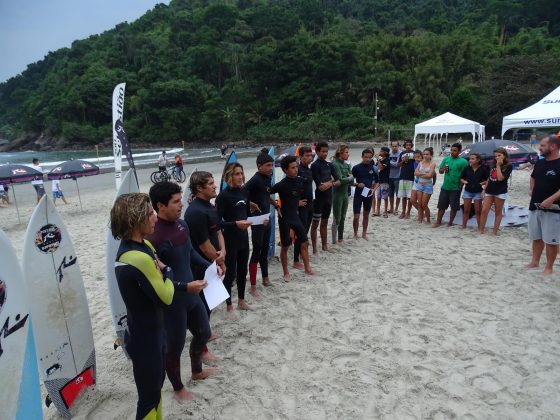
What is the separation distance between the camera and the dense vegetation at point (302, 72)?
45.2 meters

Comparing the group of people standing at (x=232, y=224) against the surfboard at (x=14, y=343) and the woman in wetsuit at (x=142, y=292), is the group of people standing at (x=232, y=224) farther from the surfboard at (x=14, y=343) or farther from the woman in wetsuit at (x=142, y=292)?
the surfboard at (x=14, y=343)

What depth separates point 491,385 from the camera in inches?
111

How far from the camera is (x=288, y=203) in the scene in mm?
4711

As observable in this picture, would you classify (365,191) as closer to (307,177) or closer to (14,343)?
(307,177)

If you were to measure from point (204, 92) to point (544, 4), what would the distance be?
65341mm

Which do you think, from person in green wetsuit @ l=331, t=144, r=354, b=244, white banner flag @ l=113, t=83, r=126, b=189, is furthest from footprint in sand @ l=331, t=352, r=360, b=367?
white banner flag @ l=113, t=83, r=126, b=189

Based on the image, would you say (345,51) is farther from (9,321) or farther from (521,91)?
(9,321)

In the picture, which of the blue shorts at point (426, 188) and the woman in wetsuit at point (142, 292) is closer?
the woman in wetsuit at point (142, 292)

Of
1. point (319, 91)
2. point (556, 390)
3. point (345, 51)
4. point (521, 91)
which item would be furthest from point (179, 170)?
point (345, 51)

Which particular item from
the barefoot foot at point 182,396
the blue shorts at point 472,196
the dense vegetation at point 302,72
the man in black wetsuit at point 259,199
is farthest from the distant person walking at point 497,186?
the dense vegetation at point 302,72

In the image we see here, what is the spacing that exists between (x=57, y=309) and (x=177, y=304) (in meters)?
0.93

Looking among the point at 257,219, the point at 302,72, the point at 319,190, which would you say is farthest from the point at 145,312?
the point at 302,72

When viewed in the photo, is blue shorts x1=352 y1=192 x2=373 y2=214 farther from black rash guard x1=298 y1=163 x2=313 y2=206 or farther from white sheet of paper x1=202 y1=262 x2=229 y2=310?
white sheet of paper x1=202 y1=262 x2=229 y2=310

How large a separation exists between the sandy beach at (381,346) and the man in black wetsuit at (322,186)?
0.60 meters
